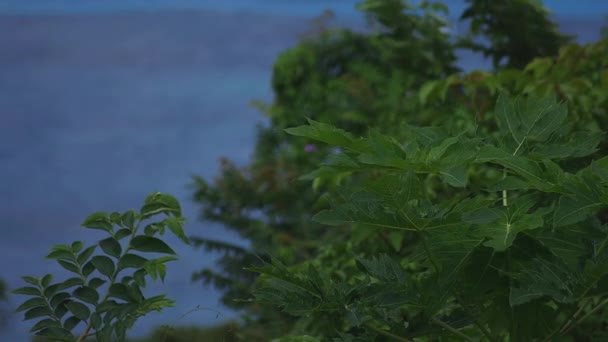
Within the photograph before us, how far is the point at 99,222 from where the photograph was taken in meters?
1.93

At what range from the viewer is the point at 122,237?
1.93 m

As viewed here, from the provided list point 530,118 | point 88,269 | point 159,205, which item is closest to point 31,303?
point 88,269

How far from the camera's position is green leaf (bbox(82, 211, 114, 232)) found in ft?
6.28

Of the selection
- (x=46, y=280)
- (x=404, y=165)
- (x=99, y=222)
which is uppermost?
(x=404, y=165)

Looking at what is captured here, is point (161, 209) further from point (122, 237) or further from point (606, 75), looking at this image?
point (606, 75)

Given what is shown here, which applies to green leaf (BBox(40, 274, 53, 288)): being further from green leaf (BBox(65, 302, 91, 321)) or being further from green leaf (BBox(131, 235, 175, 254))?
green leaf (BBox(131, 235, 175, 254))

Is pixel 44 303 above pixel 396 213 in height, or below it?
below

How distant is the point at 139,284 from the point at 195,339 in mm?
4126

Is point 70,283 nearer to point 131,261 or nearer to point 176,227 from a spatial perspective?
point 131,261

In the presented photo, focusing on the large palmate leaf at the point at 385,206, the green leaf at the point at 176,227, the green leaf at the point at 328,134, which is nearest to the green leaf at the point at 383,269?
the large palmate leaf at the point at 385,206

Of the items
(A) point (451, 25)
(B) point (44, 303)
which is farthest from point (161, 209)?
(A) point (451, 25)

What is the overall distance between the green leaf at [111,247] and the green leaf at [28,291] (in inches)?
6.5

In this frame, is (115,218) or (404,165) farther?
(115,218)

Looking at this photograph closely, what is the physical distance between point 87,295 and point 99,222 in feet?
0.52
